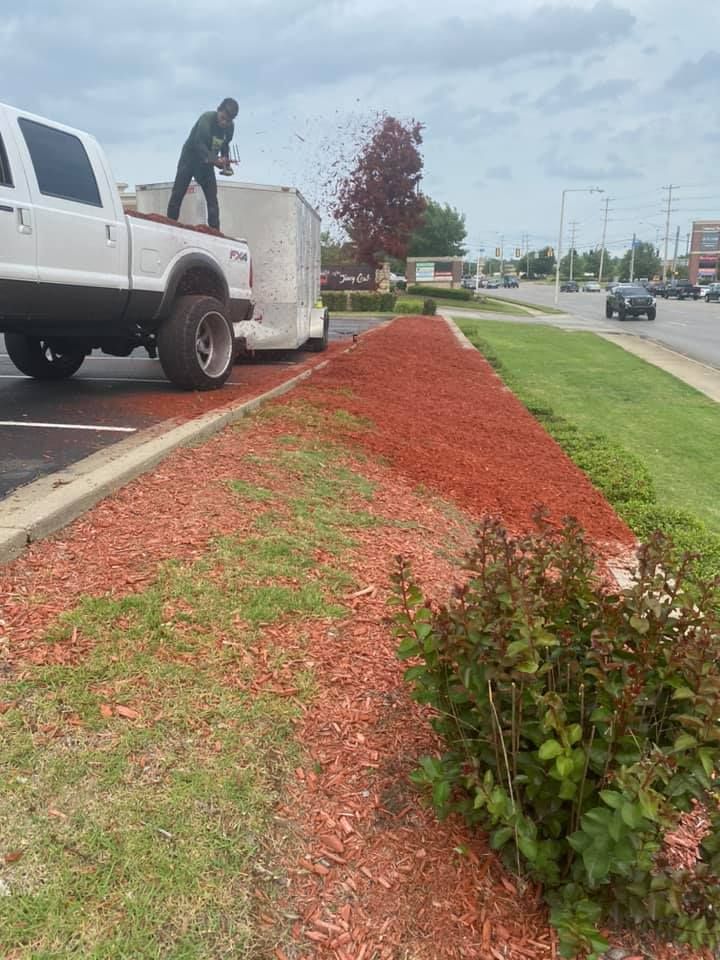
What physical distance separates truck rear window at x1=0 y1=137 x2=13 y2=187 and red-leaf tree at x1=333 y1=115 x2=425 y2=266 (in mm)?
39314

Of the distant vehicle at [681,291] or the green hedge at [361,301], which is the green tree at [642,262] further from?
the green hedge at [361,301]

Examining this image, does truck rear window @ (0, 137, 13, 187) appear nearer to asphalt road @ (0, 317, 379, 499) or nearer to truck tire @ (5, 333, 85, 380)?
asphalt road @ (0, 317, 379, 499)

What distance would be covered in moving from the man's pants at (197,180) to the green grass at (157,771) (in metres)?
7.22

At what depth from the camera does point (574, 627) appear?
250cm

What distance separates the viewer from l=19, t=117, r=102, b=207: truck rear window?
5492 millimetres

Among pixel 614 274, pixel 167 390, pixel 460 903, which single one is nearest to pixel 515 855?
pixel 460 903

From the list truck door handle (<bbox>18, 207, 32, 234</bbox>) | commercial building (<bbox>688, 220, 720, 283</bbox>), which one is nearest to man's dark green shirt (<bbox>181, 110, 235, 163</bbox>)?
truck door handle (<bbox>18, 207, 32, 234</bbox>)

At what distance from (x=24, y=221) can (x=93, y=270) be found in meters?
0.73

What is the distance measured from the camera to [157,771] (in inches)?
93.5

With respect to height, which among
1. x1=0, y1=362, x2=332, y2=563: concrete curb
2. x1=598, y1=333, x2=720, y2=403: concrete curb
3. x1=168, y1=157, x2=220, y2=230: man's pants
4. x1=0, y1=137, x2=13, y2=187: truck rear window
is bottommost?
x1=598, y1=333, x2=720, y2=403: concrete curb

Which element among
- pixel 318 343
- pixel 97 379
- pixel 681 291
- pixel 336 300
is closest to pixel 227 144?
pixel 97 379

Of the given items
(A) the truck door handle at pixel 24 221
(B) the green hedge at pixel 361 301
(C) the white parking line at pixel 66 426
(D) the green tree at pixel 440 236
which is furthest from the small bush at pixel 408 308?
(D) the green tree at pixel 440 236

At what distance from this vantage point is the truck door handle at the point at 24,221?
17.4ft

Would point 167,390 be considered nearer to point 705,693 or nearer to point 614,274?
point 705,693
